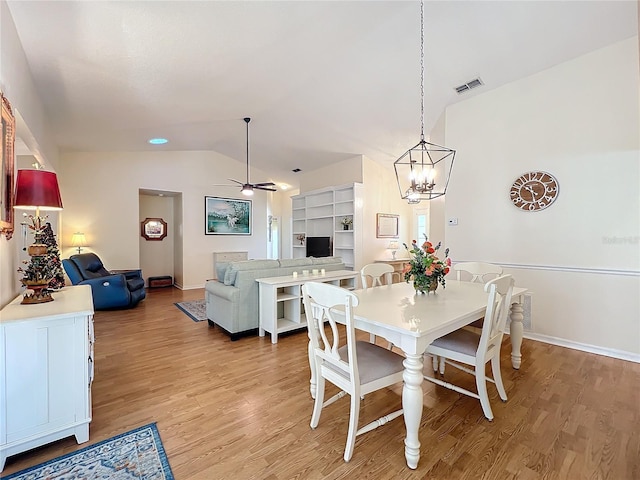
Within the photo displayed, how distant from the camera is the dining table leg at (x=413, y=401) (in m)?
1.56

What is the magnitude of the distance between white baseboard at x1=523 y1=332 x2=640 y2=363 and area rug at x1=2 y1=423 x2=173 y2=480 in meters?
3.94

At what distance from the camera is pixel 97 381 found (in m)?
2.53

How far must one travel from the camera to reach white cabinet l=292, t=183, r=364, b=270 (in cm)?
607

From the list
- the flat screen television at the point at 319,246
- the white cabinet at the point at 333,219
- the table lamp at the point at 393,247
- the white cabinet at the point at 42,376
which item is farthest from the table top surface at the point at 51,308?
the table lamp at the point at 393,247

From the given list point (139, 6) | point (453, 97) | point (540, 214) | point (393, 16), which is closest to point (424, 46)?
point (393, 16)

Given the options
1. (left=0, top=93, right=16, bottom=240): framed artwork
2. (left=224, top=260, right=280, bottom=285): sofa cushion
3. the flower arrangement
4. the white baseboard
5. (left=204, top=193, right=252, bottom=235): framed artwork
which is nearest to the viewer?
(left=0, top=93, right=16, bottom=240): framed artwork

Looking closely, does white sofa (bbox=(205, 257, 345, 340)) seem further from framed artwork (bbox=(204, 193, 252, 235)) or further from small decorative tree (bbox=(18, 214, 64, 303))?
framed artwork (bbox=(204, 193, 252, 235))

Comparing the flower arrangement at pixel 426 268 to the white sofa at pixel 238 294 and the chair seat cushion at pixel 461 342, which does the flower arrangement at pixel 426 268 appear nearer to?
the chair seat cushion at pixel 461 342

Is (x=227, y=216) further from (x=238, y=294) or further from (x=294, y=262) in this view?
(x=238, y=294)

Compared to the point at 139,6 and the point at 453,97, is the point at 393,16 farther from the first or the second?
the point at 139,6

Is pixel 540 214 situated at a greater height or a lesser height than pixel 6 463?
greater

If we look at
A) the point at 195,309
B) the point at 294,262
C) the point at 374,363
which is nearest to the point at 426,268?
the point at 374,363

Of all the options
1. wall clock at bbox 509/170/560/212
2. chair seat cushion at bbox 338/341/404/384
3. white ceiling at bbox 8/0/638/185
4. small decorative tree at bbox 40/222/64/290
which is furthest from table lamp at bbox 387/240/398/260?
small decorative tree at bbox 40/222/64/290

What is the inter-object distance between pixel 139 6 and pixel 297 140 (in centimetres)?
378
